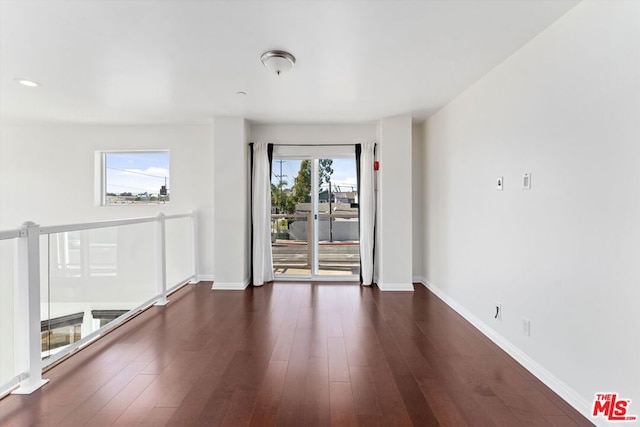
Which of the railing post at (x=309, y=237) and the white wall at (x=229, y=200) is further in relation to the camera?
the railing post at (x=309, y=237)

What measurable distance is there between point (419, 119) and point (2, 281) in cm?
471

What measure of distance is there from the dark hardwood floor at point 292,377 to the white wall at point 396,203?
3.05ft

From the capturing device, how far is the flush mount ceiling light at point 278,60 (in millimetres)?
2387

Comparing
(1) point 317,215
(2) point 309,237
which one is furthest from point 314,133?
(2) point 309,237

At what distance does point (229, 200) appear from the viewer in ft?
14.0

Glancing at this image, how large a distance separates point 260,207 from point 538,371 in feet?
11.9

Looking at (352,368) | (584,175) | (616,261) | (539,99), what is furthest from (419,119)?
(352,368)

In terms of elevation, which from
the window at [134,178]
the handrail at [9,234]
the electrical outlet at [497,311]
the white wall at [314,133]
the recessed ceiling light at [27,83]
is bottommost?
the electrical outlet at [497,311]

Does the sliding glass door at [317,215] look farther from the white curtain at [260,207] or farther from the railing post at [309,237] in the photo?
the white curtain at [260,207]

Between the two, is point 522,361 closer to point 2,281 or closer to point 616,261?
point 616,261

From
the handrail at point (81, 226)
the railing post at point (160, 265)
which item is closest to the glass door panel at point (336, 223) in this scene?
the railing post at point (160, 265)

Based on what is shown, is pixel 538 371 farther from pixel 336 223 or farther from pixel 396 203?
pixel 336 223

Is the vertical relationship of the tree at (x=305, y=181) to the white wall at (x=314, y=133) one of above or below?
below

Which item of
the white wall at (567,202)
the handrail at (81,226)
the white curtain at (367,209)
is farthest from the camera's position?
the white curtain at (367,209)
